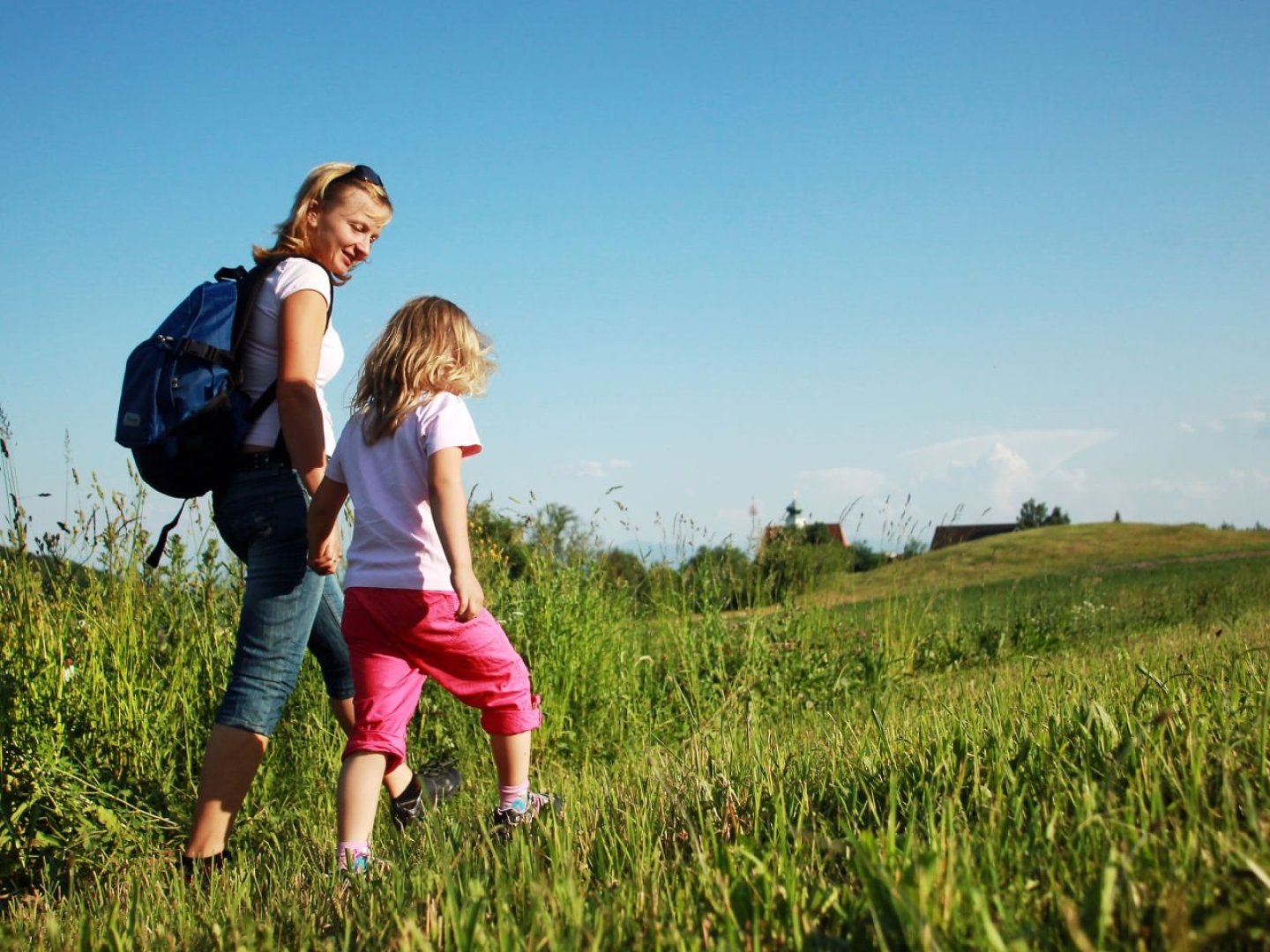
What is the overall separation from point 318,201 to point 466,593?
1556 millimetres

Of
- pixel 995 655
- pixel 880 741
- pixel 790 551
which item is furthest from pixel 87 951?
pixel 995 655

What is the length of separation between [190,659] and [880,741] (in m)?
3.09

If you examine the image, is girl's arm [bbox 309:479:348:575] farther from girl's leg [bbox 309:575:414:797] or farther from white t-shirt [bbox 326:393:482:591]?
girl's leg [bbox 309:575:414:797]

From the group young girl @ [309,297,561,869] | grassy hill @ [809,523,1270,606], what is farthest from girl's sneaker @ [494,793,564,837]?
grassy hill @ [809,523,1270,606]

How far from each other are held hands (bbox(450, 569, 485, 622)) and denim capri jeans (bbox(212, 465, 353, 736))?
664 millimetres

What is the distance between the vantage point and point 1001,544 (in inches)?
1385

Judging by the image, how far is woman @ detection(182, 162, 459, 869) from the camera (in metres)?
3.31

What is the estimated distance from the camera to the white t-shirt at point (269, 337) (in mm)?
3393

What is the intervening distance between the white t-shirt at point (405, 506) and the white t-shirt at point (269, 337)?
0.27 m

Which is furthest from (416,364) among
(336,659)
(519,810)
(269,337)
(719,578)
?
(719,578)

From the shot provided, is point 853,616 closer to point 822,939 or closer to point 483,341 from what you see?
Result: point 483,341

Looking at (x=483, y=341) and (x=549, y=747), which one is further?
(x=549, y=747)

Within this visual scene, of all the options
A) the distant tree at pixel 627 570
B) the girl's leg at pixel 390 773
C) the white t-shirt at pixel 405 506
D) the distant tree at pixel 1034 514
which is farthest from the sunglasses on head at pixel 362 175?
the distant tree at pixel 1034 514

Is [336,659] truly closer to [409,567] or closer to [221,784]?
[221,784]
